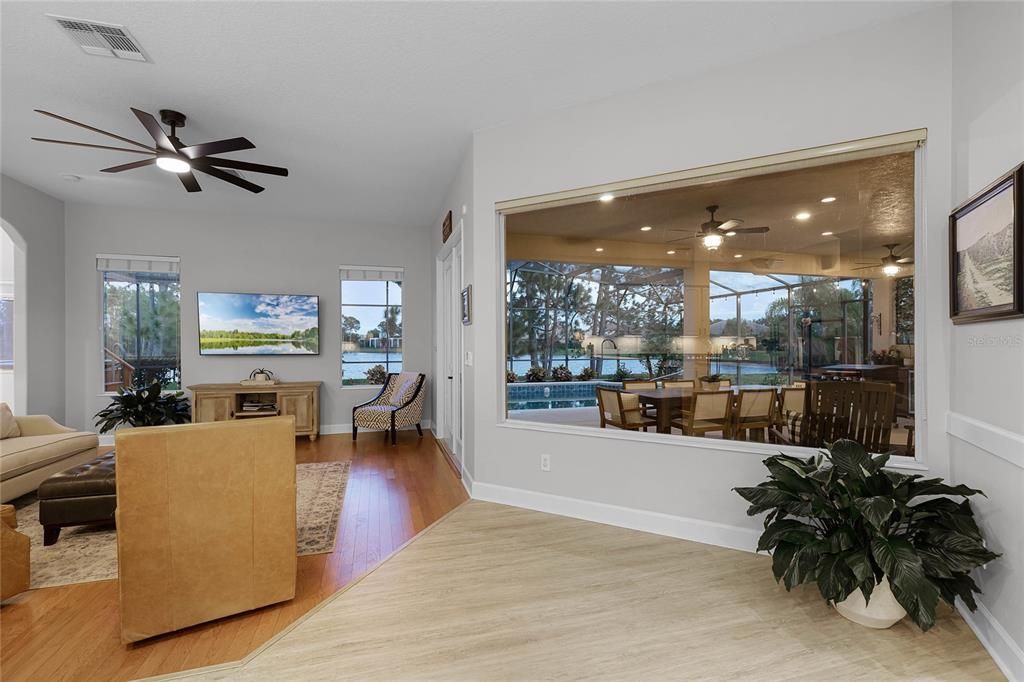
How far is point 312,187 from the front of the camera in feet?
16.5

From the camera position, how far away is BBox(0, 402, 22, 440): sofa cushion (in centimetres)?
380

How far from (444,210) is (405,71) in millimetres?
2600

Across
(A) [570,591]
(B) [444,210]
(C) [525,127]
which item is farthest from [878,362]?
(B) [444,210]

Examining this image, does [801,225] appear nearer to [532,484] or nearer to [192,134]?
[532,484]

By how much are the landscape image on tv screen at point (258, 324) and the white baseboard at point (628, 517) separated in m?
3.58

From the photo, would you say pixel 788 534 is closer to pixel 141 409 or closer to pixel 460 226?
pixel 460 226

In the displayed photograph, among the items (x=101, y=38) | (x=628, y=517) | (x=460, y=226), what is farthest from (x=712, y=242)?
(x=101, y=38)

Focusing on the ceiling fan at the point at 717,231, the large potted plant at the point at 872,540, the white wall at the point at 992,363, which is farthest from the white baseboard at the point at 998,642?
the ceiling fan at the point at 717,231

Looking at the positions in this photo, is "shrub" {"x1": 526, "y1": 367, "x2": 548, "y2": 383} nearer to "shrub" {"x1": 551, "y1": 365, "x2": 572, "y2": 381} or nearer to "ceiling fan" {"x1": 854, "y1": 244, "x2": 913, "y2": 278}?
"shrub" {"x1": 551, "y1": 365, "x2": 572, "y2": 381}

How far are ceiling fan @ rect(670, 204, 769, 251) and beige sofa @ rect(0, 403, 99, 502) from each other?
196 inches

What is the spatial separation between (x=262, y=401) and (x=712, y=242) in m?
5.38

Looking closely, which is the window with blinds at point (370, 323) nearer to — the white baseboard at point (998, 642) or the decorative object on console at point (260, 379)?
the decorative object on console at point (260, 379)

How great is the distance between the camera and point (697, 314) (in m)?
3.07

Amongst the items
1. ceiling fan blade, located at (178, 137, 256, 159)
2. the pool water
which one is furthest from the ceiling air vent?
the pool water
